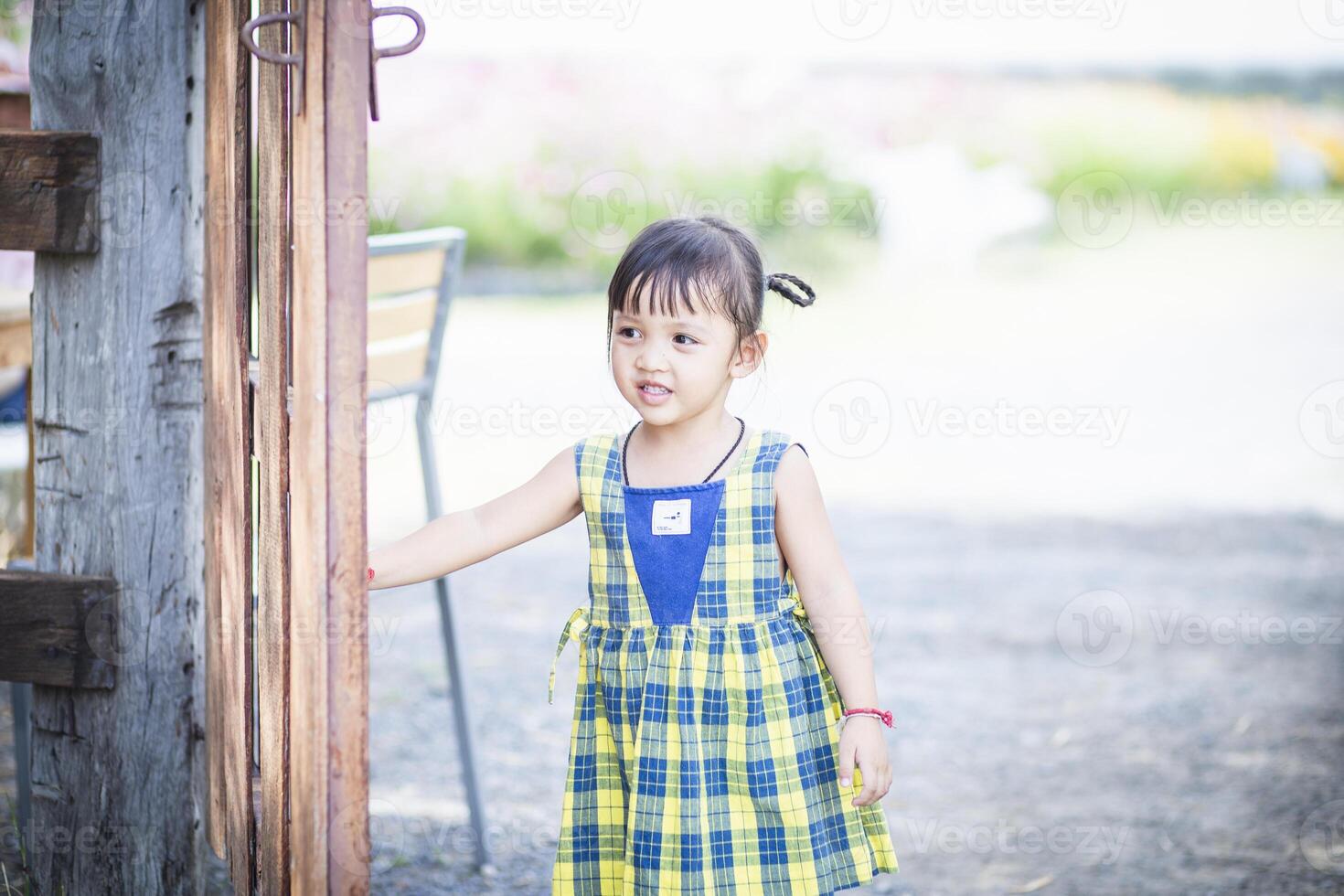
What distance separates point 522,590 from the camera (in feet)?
19.3

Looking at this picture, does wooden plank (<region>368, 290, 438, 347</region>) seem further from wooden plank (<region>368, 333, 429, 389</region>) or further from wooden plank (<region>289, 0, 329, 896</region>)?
wooden plank (<region>289, 0, 329, 896</region>)

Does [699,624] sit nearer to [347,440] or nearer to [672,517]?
[672,517]

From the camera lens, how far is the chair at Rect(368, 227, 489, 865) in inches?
114

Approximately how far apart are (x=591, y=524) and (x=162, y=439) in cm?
74

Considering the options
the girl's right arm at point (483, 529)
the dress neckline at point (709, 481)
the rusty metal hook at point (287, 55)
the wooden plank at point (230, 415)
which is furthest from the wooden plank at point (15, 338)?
the rusty metal hook at point (287, 55)

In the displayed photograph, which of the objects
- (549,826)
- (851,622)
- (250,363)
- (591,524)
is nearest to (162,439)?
(250,363)

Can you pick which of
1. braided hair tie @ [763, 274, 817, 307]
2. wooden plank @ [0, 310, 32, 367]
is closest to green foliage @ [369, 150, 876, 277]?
wooden plank @ [0, 310, 32, 367]

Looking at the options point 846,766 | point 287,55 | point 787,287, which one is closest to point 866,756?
point 846,766

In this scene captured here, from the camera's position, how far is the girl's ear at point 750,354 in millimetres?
2070

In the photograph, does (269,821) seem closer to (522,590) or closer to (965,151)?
(522,590)

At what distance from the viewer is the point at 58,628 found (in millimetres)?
2209

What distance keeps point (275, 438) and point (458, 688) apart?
5.09 ft

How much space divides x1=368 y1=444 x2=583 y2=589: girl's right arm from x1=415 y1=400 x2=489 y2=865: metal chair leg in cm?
108

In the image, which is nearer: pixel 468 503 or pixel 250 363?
pixel 250 363
